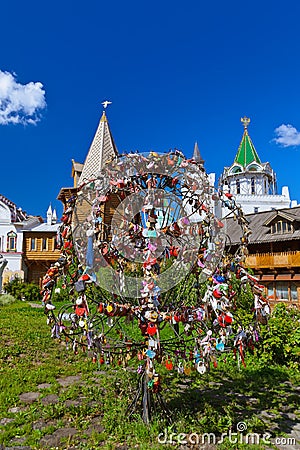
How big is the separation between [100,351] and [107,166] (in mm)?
2099

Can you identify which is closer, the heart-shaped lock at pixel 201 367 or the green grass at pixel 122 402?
the heart-shaped lock at pixel 201 367

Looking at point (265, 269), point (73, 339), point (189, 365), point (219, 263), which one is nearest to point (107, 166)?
point (219, 263)

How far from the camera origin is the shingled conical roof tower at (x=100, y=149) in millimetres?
23484

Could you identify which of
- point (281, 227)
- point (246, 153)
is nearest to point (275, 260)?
point (281, 227)

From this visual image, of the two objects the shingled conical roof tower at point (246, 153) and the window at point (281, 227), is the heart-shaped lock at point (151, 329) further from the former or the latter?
the shingled conical roof tower at point (246, 153)

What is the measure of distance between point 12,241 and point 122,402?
87.0 ft

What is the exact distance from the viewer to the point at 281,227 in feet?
77.8

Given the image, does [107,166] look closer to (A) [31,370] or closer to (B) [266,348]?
(A) [31,370]

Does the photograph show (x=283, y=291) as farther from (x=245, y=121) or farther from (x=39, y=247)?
(x=245, y=121)

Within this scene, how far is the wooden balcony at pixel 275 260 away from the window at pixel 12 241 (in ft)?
58.9

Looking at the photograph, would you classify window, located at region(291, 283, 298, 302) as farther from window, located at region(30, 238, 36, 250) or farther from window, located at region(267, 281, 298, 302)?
window, located at region(30, 238, 36, 250)

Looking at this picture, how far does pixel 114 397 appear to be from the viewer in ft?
16.7

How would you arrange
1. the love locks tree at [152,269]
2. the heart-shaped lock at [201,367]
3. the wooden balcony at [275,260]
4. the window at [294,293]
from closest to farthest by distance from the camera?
the heart-shaped lock at [201,367] < the love locks tree at [152,269] < the wooden balcony at [275,260] < the window at [294,293]

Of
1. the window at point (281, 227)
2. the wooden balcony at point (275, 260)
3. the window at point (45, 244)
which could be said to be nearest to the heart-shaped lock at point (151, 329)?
the wooden balcony at point (275, 260)
